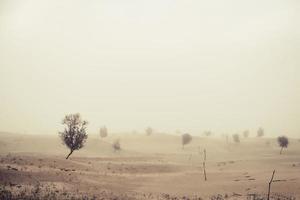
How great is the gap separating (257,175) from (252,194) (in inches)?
515

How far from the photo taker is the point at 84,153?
89.5 m

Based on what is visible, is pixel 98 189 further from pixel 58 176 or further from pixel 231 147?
pixel 231 147

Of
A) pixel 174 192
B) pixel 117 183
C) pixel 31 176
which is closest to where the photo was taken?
pixel 31 176

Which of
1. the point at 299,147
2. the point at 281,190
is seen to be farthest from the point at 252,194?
the point at 299,147

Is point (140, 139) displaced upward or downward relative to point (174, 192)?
upward

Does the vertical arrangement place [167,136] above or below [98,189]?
above

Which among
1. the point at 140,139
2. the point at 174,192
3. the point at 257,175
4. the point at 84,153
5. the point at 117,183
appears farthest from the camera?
the point at 140,139

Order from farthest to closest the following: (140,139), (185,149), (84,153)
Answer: (140,139) → (185,149) → (84,153)

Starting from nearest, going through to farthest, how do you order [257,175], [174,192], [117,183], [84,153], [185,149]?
[174,192], [117,183], [257,175], [84,153], [185,149]

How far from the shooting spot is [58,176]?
37.7 m

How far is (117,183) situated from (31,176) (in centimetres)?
944

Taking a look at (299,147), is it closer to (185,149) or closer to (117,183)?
A: (185,149)

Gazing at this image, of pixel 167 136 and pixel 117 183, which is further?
pixel 167 136

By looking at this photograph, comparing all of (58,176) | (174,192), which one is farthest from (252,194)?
(58,176)
